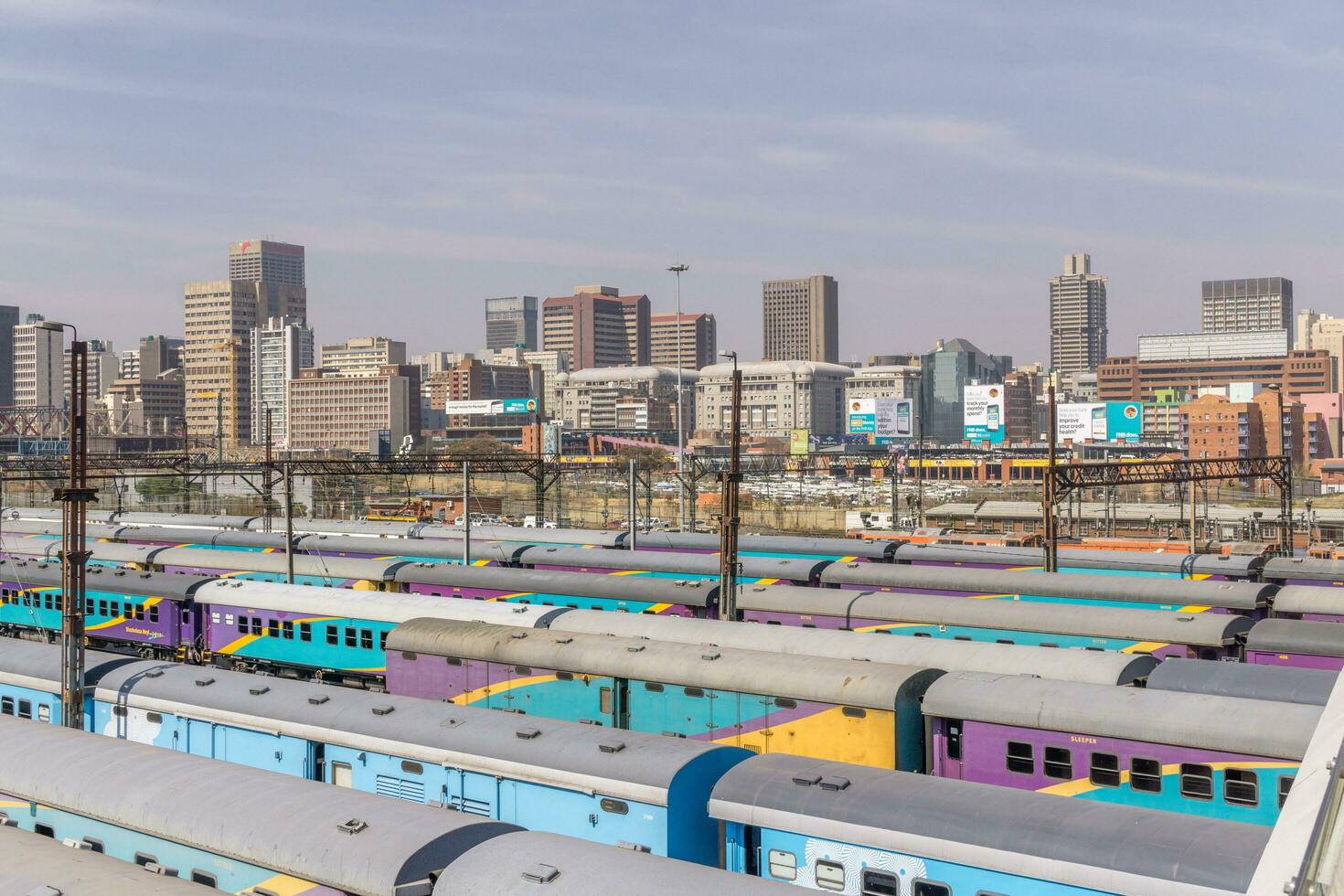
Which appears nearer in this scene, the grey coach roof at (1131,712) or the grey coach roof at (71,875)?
the grey coach roof at (71,875)

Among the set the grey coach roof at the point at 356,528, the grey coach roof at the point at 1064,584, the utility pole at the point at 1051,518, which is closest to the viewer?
the grey coach roof at the point at 1064,584

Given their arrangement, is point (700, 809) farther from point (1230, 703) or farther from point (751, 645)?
point (751, 645)

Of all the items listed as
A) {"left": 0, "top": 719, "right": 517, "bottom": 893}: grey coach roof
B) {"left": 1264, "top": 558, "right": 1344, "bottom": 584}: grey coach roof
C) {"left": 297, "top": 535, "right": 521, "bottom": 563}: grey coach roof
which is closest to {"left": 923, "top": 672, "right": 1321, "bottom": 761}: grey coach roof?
{"left": 0, "top": 719, "right": 517, "bottom": 893}: grey coach roof

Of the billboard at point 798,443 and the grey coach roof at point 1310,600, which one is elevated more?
the billboard at point 798,443

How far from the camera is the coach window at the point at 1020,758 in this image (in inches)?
756

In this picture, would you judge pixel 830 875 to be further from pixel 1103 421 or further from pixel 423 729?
pixel 1103 421

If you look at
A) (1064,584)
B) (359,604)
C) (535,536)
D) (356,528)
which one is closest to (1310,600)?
(1064,584)

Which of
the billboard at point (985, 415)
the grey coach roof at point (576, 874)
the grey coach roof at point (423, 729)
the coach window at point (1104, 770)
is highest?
the billboard at point (985, 415)

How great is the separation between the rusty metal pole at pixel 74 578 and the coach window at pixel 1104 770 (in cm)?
1839

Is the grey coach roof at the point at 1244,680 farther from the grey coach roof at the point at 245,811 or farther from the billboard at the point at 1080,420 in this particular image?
the billboard at the point at 1080,420

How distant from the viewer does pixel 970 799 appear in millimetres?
14703

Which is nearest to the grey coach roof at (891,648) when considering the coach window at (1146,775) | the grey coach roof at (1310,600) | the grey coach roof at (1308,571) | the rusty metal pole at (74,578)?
the coach window at (1146,775)

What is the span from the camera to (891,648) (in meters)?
24.2

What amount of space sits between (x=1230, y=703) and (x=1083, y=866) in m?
6.33
